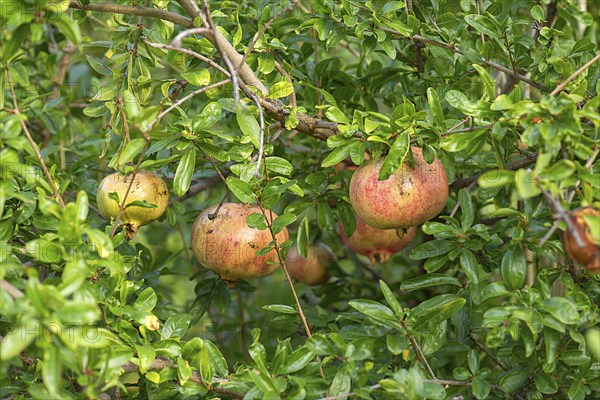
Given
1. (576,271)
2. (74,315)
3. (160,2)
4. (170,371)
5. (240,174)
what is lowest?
(170,371)

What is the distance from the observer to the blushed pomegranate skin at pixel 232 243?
1.81 metres

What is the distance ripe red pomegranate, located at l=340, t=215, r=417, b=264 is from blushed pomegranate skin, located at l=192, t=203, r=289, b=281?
35cm

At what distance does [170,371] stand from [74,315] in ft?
1.40

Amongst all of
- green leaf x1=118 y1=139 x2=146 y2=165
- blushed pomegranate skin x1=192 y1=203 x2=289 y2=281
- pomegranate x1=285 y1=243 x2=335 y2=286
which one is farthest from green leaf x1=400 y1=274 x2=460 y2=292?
pomegranate x1=285 y1=243 x2=335 y2=286

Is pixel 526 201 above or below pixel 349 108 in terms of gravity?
above

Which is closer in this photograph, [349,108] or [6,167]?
[6,167]

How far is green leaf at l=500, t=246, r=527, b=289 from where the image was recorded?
4.84 ft

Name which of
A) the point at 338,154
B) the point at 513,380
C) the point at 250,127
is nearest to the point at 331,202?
the point at 338,154

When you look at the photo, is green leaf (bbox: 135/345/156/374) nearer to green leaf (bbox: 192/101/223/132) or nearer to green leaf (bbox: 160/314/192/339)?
green leaf (bbox: 160/314/192/339)

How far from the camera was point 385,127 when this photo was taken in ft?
5.49

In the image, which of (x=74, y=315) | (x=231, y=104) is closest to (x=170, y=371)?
(x=74, y=315)

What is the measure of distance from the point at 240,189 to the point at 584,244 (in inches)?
28.1

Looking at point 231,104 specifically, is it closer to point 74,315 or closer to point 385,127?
point 385,127

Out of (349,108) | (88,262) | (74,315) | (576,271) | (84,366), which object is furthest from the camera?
(349,108)
